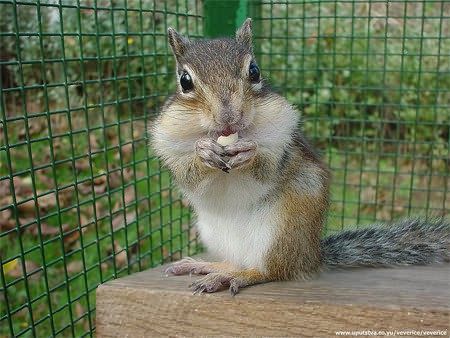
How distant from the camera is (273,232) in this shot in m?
1.51

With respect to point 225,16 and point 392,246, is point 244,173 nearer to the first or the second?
point 392,246

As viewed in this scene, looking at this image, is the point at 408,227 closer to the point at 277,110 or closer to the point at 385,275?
the point at 385,275

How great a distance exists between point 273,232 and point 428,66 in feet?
8.46

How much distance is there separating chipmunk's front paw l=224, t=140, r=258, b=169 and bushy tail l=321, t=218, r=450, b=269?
53 centimetres

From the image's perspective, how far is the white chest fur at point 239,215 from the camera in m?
1.49

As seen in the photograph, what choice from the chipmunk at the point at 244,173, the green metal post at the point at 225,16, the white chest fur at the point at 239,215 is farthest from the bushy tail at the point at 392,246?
the green metal post at the point at 225,16

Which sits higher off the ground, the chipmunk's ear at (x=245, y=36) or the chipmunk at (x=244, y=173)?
the chipmunk's ear at (x=245, y=36)

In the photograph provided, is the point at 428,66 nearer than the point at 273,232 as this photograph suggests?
No

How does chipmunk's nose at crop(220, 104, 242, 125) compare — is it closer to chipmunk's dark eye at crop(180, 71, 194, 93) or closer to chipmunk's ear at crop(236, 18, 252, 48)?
chipmunk's dark eye at crop(180, 71, 194, 93)

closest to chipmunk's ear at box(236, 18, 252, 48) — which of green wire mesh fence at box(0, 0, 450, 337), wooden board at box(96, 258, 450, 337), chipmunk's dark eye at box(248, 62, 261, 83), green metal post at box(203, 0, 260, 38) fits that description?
chipmunk's dark eye at box(248, 62, 261, 83)

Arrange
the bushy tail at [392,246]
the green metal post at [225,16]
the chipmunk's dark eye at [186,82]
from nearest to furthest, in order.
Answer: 1. the chipmunk's dark eye at [186,82]
2. the bushy tail at [392,246]
3. the green metal post at [225,16]

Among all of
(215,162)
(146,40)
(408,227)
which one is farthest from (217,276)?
(146,40)

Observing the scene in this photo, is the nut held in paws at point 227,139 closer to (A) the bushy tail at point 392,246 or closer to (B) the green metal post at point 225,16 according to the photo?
(A) the bushy tail at point 392,246

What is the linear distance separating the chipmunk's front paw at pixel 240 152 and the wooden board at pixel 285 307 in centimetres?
38
